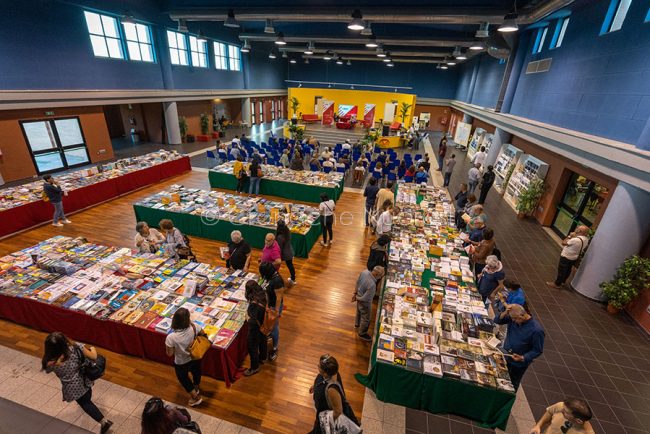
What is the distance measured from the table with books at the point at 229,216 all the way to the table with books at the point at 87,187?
2.76m

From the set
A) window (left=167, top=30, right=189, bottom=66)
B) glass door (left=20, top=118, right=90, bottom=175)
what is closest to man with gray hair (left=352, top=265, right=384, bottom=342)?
glass door (left=20, top=118, right=90, bottom=175)

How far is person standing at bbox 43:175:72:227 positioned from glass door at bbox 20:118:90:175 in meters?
5.68

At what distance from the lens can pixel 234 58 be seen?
25531 millimetres

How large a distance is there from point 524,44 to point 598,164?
361 inches

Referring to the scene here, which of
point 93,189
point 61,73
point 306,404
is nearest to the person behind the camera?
point 306,404

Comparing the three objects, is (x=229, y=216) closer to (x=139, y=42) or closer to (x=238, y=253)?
(x=238, y=253)

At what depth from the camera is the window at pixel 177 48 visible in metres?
18.4

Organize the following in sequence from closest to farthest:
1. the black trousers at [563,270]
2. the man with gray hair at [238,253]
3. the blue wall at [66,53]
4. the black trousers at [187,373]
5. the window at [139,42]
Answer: the black trousers at [187,373] < the man with gray hair at [238,253] < the black trousers at [563,270] < the blue wall at [66,53] < the window at [139,42]

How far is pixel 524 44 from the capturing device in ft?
42.7

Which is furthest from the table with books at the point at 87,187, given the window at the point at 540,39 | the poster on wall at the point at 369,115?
the poster on wall at the point at 369,115

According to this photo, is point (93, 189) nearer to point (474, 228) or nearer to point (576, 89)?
point (474, 228)

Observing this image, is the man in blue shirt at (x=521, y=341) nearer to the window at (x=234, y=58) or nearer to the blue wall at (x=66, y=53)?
the blue wall at (x=66, y=53)

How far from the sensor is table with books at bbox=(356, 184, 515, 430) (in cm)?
395

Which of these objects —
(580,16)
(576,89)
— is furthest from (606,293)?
(580,16)
